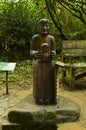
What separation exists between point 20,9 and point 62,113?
6783 mm

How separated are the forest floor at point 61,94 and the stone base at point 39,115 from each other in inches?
4.6

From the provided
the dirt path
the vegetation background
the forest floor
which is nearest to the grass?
the forest floor

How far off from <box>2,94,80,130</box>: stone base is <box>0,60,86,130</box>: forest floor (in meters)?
0.12

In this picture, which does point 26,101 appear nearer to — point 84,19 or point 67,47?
point 67,47

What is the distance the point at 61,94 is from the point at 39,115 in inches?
102

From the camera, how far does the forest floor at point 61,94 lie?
4.40 metres

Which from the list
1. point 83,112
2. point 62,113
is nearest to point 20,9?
point 83,112

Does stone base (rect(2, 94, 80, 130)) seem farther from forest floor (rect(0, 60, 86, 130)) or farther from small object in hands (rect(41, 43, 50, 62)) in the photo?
small object in hands (rect(41, 43, 50, 62))

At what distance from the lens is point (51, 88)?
4398 millimetres

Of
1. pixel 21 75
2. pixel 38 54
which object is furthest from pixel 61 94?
pixel 38 54

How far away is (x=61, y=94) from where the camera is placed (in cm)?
668

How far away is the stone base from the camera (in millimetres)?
4141

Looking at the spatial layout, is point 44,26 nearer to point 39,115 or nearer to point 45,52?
point 45,52

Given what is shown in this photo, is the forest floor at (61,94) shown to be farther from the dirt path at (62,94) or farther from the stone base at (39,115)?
the stone base at (39,115)
